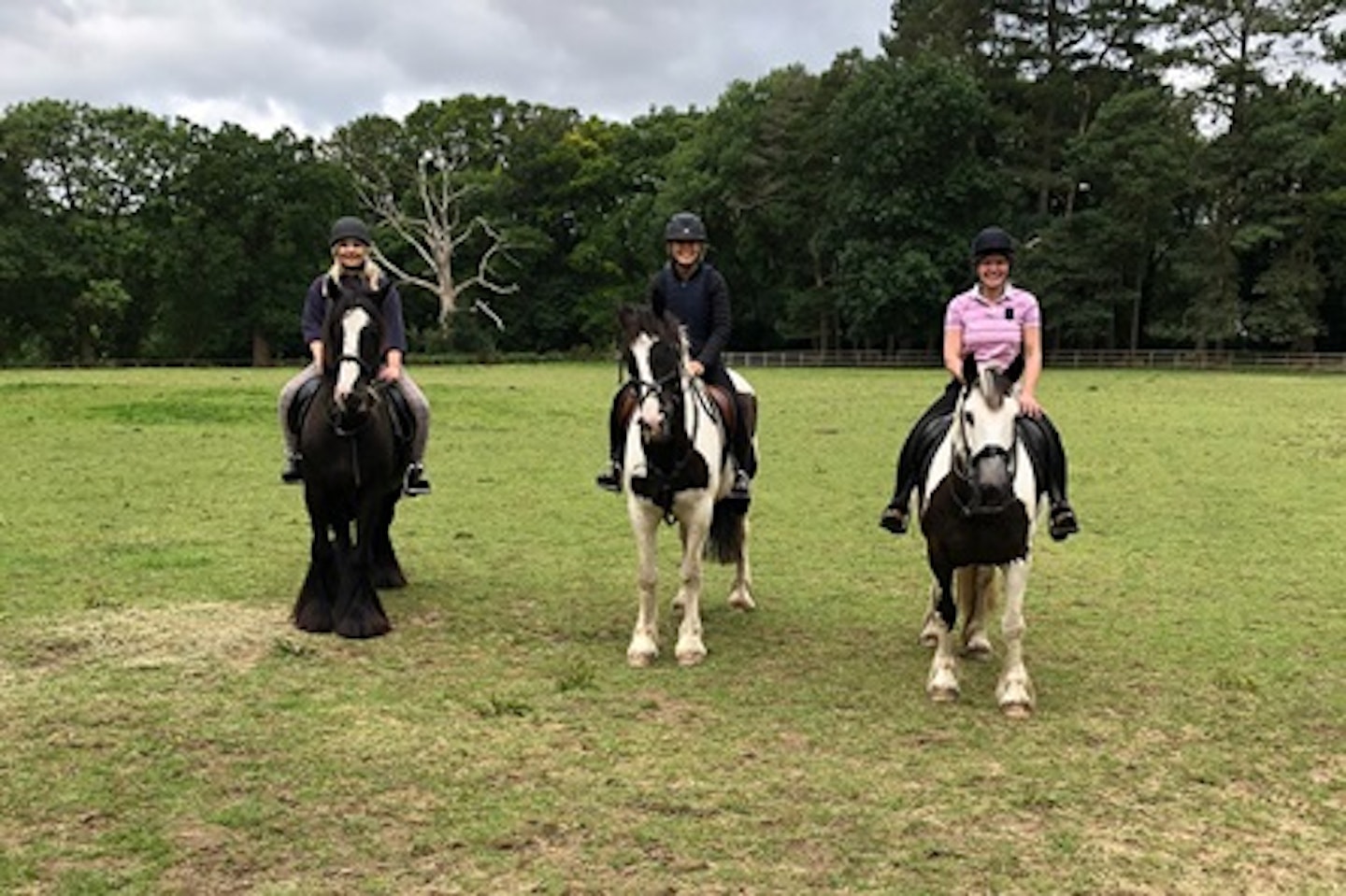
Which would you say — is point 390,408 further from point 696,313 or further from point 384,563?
point 696,313

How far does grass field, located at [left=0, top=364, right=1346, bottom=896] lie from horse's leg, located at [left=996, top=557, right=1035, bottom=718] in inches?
5.5

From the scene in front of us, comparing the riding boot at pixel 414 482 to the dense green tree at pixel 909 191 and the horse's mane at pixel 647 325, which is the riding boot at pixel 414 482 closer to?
the horse's mane at pixel 647 325

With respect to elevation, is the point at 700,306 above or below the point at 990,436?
above

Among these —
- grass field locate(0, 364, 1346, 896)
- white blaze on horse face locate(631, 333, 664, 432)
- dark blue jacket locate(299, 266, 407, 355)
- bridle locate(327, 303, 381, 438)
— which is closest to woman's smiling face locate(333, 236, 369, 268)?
dark blue jacket locate(299, 266, 407, 355)

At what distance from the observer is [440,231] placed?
63.2m

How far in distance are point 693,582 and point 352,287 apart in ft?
9.52

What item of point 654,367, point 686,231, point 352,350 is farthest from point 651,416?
point 352,350

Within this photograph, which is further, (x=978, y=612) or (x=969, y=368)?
(x=978, y=612)

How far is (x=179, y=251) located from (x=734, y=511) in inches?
2267

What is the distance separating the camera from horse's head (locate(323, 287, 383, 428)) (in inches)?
271

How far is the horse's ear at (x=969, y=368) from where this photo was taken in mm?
Answer: 5801

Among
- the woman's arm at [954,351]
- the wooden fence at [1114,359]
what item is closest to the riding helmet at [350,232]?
the woman's arm at [954,351]

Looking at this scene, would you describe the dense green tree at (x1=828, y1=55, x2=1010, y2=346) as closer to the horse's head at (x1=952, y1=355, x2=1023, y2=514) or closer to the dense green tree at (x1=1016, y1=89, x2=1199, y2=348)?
the dense green tree at (x1=1016, y1=89, x2=1199, y2=348)

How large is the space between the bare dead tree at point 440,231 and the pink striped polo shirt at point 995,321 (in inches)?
2160
